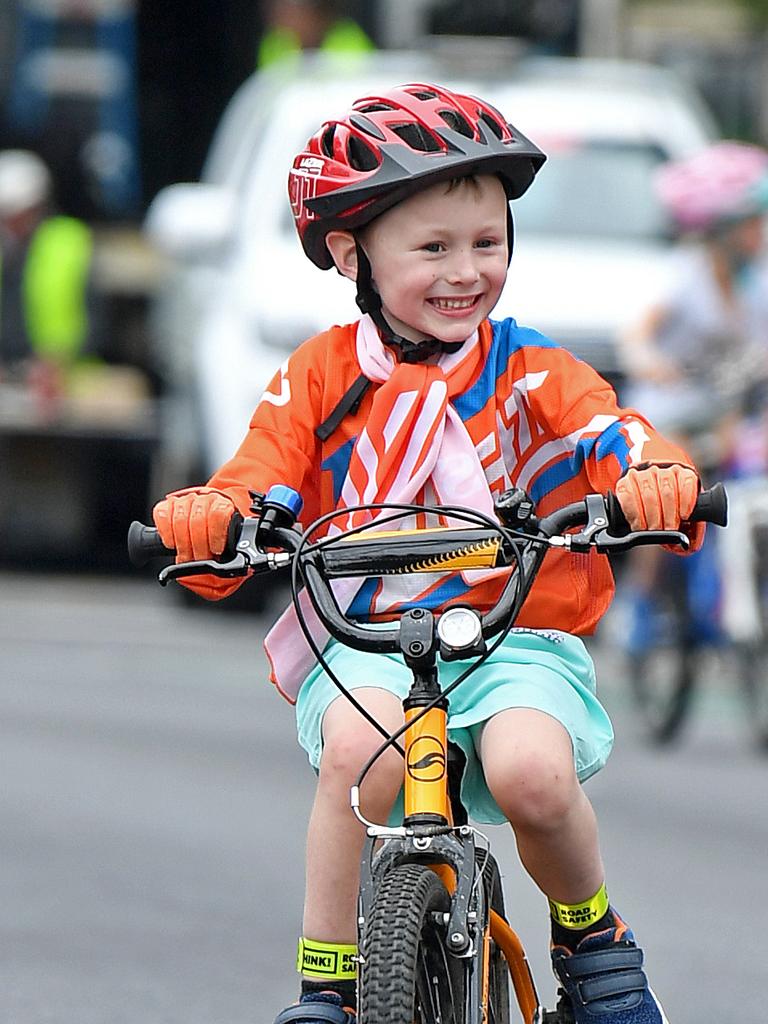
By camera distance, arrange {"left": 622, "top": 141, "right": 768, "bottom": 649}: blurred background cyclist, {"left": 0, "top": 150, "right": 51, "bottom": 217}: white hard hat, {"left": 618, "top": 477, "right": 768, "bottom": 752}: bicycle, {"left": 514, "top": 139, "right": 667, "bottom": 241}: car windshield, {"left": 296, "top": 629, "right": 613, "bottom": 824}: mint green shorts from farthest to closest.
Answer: {"left": 0, "top": 150, "right": 51, "bottom": 217}: white hard hat < {"left": 514, "top": 139, "right": 667, "bottom": 241}: car windshield < {"left": 622, "top": 141, "right": 768, "bottom": 649}: blurred background cyclist < {"left": 618, "top": 477, "right": 768, "bottom": 752}: bicycle < {"left": 296, "top": 629, "right": 613, "bottom": 824}: mint green shorts

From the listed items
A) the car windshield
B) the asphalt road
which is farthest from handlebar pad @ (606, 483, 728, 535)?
the car windshield

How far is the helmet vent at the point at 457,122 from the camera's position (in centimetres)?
455

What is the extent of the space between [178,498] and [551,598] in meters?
0.67

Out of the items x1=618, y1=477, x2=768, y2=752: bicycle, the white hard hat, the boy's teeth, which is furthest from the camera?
the white hard hat

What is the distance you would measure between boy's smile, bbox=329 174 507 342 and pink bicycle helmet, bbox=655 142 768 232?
6.88m

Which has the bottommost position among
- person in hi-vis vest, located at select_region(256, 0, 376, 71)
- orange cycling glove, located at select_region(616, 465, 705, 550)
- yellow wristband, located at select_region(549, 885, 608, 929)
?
yellow wristband, located at select_region(549, 885, 608, 929)

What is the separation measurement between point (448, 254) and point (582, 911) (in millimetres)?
1097

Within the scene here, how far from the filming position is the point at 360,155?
4.57 meters

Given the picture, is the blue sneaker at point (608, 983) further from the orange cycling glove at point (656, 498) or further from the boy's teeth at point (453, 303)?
the boy's teeth at point (453, 303)

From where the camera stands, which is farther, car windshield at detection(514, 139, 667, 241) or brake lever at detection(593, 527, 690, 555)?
car windshield at detection(514, 139, 667, 241)

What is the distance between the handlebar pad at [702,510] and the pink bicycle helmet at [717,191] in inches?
285

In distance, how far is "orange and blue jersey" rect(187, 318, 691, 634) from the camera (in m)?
4.51

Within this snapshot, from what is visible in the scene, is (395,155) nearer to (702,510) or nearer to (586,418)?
(586,418)

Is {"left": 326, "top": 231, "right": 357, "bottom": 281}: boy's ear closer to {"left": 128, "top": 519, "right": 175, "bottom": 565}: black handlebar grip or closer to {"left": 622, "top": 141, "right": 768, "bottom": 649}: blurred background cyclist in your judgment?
{"left": 128, "top": 519, "right": 175, "bottom": 565}: black handlebar grip
